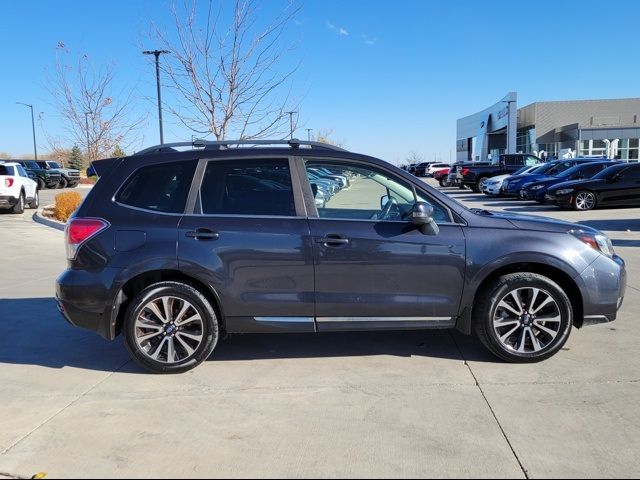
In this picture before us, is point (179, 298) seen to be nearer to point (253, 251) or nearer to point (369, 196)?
point (253, 251)

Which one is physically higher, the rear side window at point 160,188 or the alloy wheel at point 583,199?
the rear side window at point 160,188

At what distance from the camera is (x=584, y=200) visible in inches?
691

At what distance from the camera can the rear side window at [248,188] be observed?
4547mm

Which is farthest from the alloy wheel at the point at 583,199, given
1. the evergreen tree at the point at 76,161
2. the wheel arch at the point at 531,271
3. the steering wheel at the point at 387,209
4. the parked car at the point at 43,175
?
the evergreen tree at the point at 76,161

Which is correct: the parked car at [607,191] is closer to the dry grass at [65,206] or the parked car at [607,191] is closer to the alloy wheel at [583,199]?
the alloy wheel at [583,199]

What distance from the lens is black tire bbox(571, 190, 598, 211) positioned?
17.5 meters

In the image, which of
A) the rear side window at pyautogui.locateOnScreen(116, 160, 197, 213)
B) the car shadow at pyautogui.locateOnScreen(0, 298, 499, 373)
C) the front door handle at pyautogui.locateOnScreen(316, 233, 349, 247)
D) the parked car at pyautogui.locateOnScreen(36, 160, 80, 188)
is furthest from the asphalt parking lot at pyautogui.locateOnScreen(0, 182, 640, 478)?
the parked car at pyautogui.locateOnScreen(36, 160, 80, 188)

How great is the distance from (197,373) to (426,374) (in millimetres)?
1859

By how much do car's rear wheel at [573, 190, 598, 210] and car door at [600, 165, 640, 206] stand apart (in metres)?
0.27

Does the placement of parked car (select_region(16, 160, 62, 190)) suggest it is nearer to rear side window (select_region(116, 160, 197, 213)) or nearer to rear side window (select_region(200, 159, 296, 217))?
rear side window (select_region(116, 160, 197, 213))

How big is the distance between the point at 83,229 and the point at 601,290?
422cm

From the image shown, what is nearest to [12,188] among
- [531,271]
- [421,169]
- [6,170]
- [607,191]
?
[6,170]

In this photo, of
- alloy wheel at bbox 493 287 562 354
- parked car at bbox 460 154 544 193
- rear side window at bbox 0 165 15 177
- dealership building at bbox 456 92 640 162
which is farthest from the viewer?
dealership building at bbox 456 92 640 162

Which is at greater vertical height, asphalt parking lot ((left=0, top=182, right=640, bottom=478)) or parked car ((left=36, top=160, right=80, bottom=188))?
parked car ((left=36, top=160, right=80, bottom=188))
